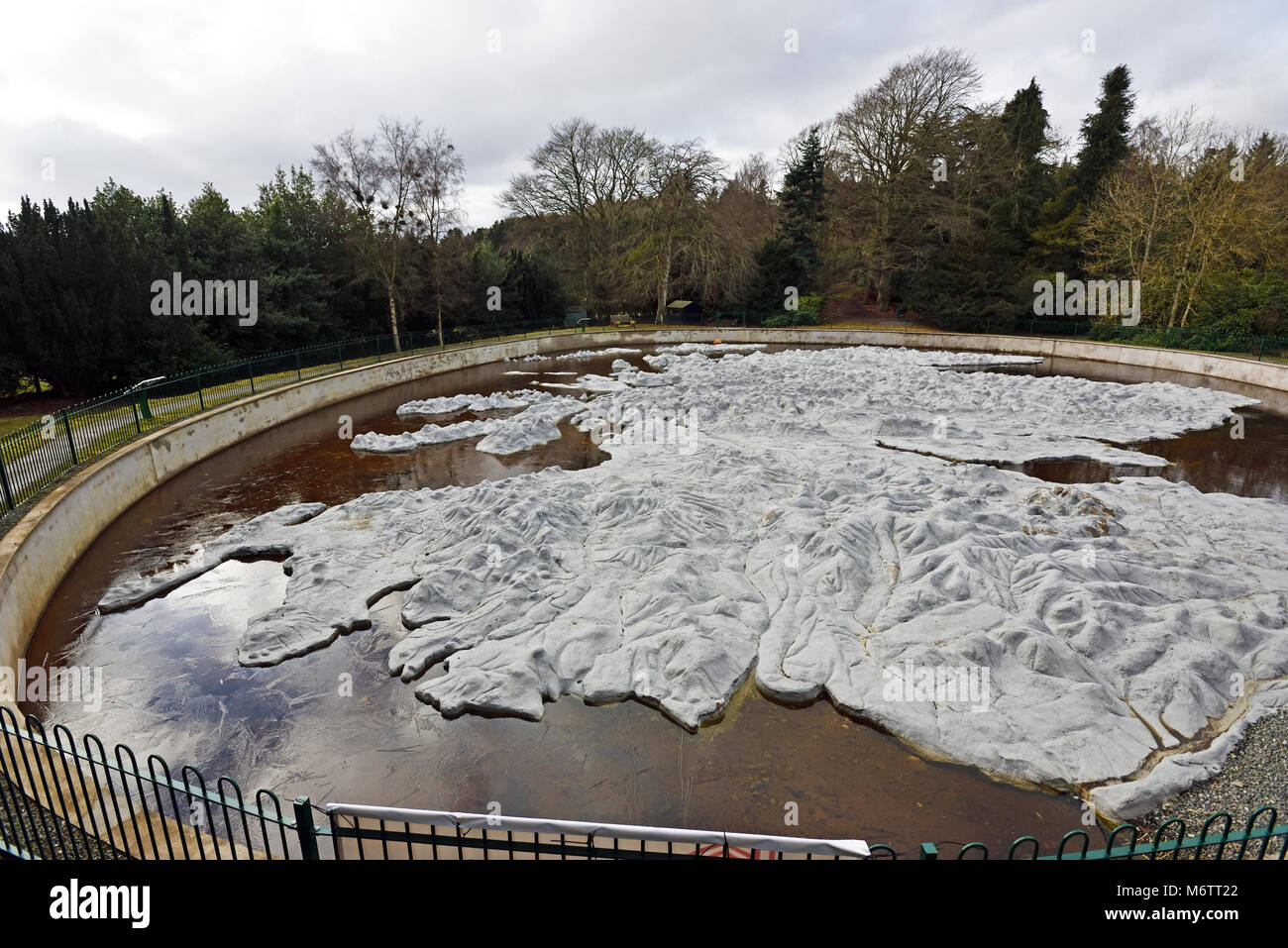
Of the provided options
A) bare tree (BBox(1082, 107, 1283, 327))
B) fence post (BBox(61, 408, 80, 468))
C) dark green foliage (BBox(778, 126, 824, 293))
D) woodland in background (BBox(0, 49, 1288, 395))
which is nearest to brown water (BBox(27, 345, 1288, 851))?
fence post (BBox(61, 408, 80, 468))

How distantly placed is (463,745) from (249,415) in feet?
52.5

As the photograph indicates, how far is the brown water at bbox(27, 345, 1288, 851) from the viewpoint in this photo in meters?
5.64

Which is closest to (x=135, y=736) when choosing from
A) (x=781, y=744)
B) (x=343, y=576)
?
(x=343, y=576)

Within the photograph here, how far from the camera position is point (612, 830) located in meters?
3.63

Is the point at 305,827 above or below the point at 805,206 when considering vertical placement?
below

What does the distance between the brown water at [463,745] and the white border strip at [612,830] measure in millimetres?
1946

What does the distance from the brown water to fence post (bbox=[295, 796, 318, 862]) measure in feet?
5.97

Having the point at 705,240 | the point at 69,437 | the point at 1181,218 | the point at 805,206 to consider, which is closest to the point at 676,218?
the point at 705,240

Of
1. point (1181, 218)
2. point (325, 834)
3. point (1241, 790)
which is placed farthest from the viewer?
point (1181, 218)

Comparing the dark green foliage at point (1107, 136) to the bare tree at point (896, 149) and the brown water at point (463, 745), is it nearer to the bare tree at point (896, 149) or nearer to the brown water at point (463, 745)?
the bare tree at point (896, 149)

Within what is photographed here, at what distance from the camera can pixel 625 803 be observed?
573 cm

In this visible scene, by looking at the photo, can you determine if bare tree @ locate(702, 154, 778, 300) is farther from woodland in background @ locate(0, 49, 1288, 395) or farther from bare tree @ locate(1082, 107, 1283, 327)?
bare tree @ locate(1082, 107, 1283, 327)

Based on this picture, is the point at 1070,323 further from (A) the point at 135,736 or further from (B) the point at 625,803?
(A) the point at 135,736

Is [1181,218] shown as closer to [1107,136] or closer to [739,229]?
[1107,136]
